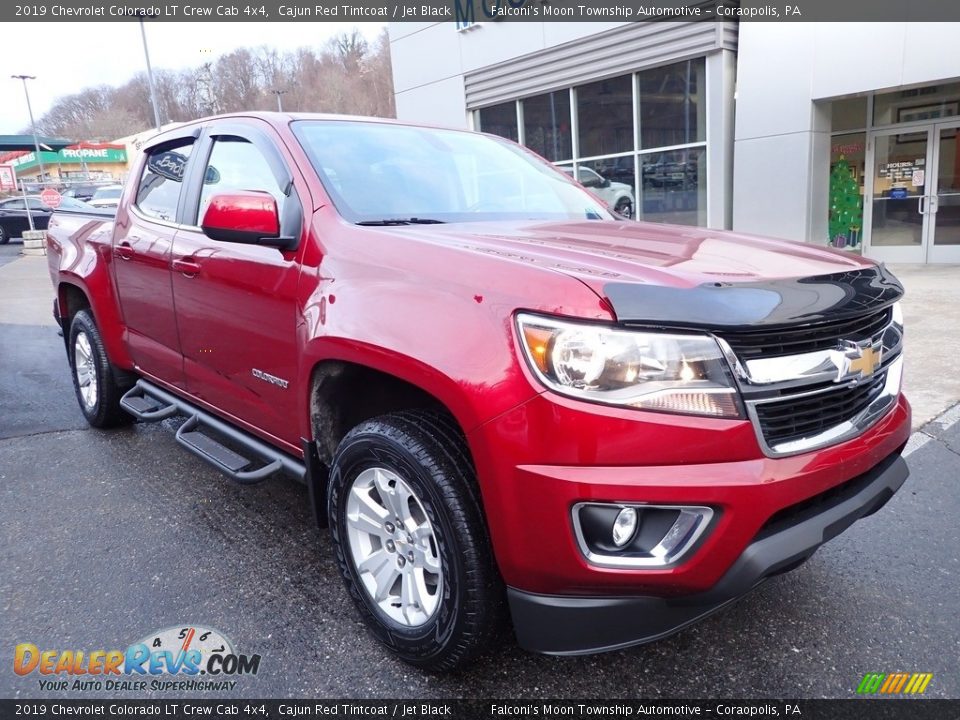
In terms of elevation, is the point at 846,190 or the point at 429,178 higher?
the point at 429,178

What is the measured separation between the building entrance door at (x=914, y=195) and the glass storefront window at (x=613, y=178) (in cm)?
400

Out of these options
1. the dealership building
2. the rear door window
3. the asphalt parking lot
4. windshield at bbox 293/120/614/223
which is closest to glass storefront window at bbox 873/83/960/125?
the dealership building

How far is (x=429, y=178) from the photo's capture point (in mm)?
3045

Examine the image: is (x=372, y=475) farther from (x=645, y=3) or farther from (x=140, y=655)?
(x=645, y=3)

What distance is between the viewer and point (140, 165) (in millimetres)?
4227

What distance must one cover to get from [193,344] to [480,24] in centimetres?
1401

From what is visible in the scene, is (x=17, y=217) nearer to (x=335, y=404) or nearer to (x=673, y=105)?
(x=673, y=105)

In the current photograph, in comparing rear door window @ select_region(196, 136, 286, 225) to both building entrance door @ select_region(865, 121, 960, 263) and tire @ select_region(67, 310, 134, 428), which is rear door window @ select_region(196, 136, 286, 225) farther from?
building entrance door @ select_region(865, 121, 960, 263)

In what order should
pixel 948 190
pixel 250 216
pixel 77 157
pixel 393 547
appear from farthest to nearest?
1. pixel 77 157
2. pixel 948 190
3. pixel 250 216
4. pixel 393 547

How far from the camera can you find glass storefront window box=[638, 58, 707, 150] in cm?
1220

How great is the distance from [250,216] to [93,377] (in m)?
2.83

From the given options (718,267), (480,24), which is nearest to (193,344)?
(718,267)

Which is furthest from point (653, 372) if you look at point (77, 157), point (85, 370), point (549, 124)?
point (77, 157)

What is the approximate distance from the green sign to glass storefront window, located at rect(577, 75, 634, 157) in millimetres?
63180
